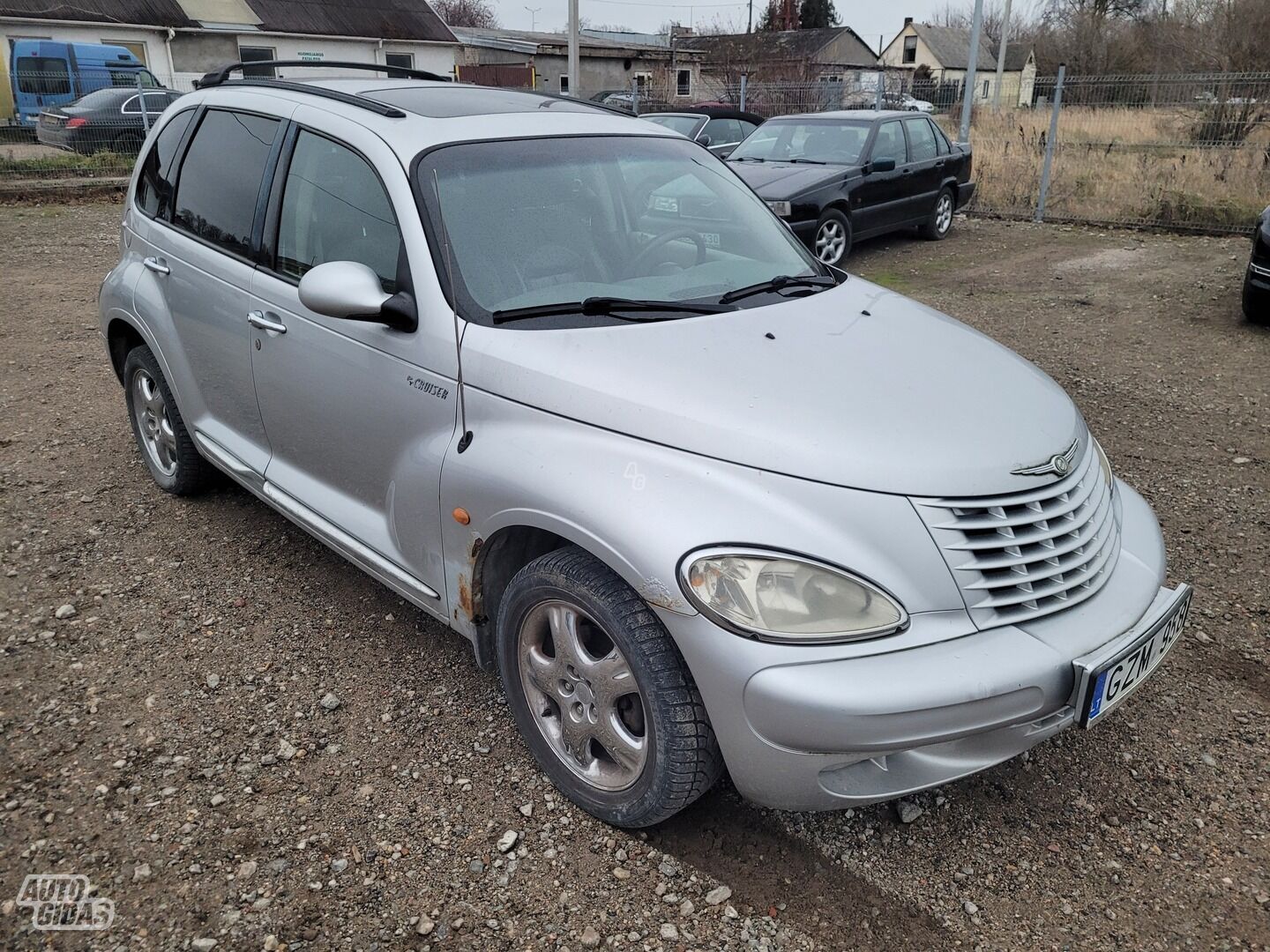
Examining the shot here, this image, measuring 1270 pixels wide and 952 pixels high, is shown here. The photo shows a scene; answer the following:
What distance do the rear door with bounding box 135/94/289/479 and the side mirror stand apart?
88 cm

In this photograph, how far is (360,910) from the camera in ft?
7.99

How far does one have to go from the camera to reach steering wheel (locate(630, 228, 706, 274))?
124 inches

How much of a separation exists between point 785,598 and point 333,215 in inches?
83.8

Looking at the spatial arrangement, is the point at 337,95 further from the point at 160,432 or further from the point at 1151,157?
the point at 1151,157

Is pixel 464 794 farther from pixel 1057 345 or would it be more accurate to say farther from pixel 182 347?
pixel 1057 345

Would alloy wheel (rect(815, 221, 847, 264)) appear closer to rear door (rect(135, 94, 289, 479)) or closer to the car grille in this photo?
rear door (rect(135, 94, 289, 479))

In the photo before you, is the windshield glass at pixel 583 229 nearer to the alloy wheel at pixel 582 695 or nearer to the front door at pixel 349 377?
the front door at pixel 349 377

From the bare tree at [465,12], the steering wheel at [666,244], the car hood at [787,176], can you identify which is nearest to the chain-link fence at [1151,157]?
the car hood at [787,176]

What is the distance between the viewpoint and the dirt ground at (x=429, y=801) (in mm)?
2410

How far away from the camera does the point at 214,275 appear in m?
3.75

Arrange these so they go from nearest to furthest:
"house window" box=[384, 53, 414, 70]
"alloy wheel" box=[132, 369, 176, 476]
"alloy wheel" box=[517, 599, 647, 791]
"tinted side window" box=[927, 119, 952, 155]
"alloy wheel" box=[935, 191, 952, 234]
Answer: "alloy wheel" box=[517, 599, 647, 791] → "alloy wheel" box=[132, 369, 176, 476] → "tinted side window" box=[927, 119, 952, 155] → "alloy wheel" box=[935, 191, 952, 234] → "house window" box=[384, 53, 414, 70]

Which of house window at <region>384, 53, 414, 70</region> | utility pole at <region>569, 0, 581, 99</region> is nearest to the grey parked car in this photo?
utility pole at <region>569, 0, 581, 99</region>

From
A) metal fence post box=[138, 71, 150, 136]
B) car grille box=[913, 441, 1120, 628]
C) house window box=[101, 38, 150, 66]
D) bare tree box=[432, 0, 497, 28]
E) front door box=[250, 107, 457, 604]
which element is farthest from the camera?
bare tree box=[432, 0, 497, 28]

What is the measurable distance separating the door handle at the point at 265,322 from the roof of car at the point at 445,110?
2.47 feet
